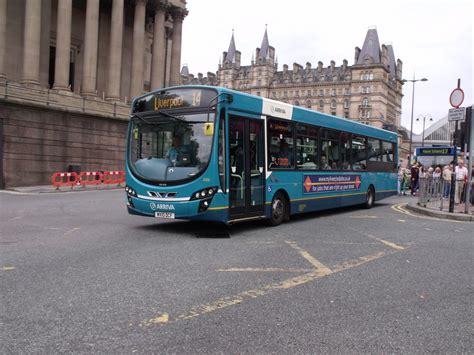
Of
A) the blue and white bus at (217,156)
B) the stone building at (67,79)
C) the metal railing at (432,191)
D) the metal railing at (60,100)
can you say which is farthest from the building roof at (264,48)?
the blue and white bus at (217,156)

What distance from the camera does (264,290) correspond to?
508 centimetres

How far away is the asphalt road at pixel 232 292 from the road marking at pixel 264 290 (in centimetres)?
2

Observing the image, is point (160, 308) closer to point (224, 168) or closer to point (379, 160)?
point (224, 168)

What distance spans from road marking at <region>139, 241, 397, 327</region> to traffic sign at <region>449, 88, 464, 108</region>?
8.11 meters

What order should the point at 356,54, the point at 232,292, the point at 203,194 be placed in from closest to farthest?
the point at 232,292 → the point at 203,194 → the point at 356,54

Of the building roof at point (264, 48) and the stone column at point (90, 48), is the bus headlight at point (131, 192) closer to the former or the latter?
the stone column at point (90, 48)

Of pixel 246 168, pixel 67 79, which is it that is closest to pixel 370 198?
pixel 246 168

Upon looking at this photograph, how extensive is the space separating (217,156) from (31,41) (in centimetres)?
2489

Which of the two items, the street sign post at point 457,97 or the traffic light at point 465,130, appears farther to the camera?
the street sign post at point 457,97

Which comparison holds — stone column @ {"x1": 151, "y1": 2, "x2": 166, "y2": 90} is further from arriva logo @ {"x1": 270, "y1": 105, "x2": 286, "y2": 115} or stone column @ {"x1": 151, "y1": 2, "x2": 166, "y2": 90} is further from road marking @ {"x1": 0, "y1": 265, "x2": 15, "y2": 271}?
road marking @ {"x1": 0, "y1": 265, "x2": 15, "y2": 271}

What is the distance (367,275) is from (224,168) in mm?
3855

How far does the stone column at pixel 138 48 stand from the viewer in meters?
36.6

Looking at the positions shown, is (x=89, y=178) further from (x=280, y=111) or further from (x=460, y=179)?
(x=460, y=179)

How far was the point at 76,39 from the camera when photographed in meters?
35.5
